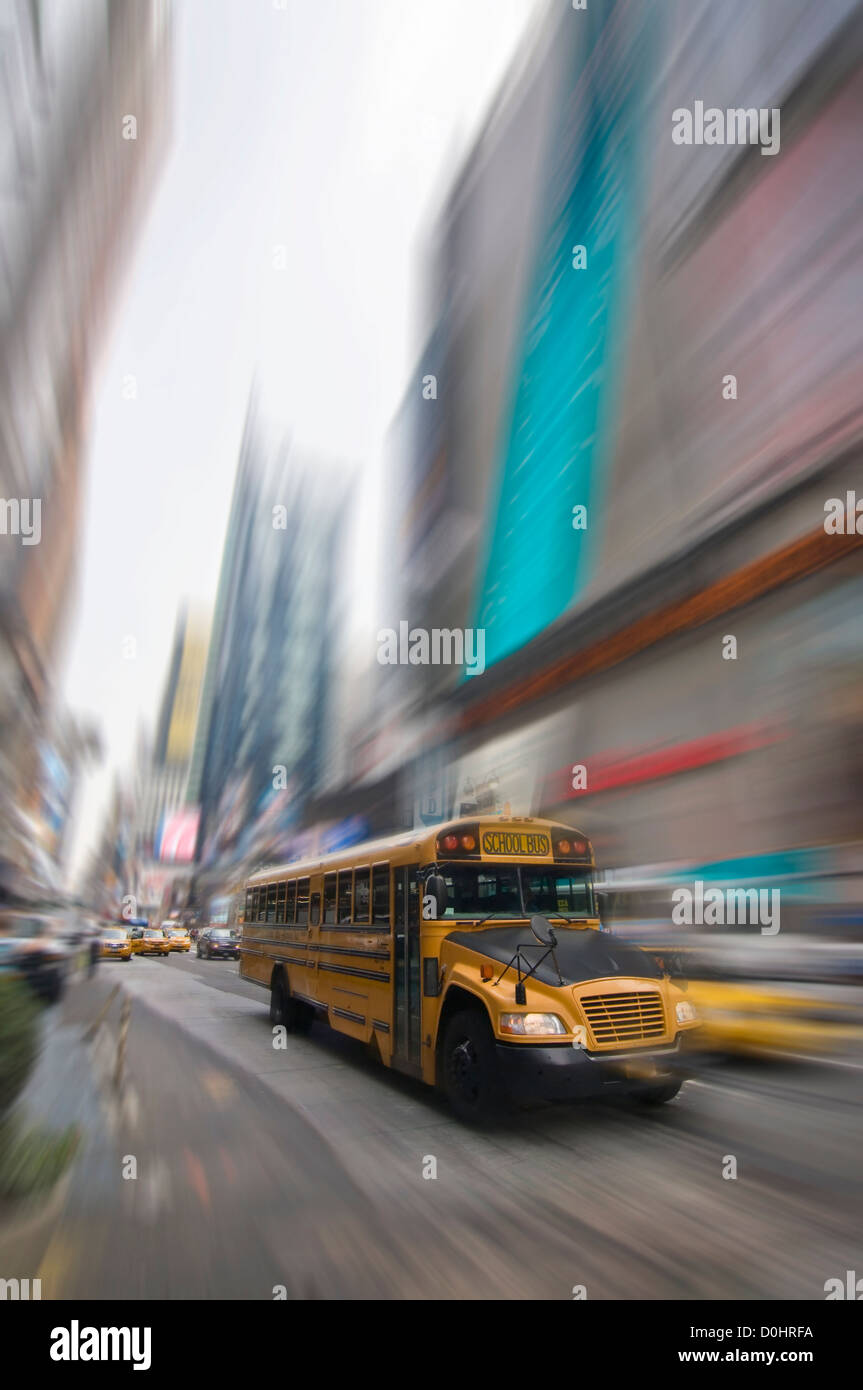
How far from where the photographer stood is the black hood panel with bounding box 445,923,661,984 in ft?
18.7

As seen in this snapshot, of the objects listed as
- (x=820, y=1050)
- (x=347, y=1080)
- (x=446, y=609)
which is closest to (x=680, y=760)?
(x=820, y=1050)

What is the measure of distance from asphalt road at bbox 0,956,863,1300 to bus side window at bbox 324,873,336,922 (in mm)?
1657

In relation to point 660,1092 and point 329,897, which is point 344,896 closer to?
point 329,897

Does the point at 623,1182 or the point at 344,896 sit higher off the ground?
the point at 344,896

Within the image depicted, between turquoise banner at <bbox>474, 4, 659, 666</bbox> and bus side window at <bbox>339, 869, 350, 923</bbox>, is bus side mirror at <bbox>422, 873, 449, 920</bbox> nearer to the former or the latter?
bus side window at <bbox>339, 869, 350, 923</bbox>

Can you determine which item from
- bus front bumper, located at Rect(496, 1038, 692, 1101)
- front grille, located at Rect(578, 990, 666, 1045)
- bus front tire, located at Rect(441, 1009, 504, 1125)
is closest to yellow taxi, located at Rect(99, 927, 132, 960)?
bus front tire, located at Rect(441, 1009, 504, 1125)

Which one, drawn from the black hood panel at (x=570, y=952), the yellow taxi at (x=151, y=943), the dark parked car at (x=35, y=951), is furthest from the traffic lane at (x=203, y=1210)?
the yellow taxi at (x=151, y=943)

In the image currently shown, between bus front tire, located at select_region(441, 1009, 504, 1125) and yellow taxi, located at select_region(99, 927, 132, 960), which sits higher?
bus front tire, located at select_region(441, 1009, 504, 1125)

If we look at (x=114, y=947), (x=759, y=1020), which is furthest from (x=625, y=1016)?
(x=114, y=947)

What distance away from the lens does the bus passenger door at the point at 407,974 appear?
666 cm

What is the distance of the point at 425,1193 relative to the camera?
15.3ft

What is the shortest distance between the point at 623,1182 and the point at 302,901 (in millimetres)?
6175

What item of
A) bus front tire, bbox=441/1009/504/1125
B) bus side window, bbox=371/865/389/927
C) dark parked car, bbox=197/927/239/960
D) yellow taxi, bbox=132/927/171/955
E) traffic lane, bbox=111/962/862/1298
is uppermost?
bus side window, bbox=371/865/389/927
